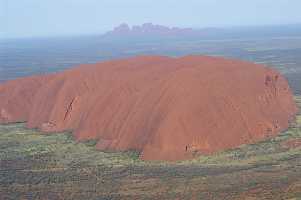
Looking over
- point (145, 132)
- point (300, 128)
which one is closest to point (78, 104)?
point (145, 132)

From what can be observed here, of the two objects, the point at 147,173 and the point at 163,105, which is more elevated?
the point at 163,105

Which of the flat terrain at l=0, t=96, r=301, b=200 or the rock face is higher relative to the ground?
the rock face

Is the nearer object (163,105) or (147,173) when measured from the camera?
(147,173)

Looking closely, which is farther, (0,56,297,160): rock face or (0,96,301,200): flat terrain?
(0,56,297,160): rock face

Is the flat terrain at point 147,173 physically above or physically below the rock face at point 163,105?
below
